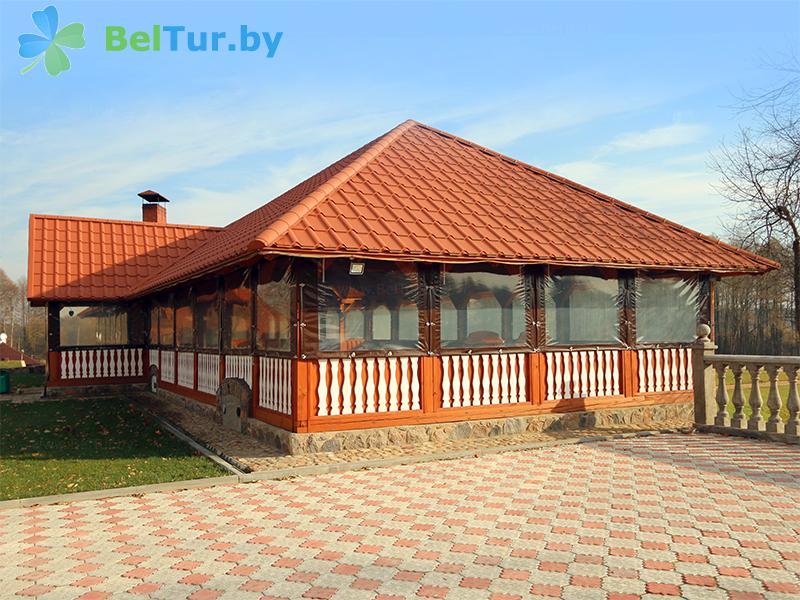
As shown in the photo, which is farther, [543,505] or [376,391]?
[376,391]

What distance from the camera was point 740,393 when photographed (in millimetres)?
10055

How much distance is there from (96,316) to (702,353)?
51.5 feet

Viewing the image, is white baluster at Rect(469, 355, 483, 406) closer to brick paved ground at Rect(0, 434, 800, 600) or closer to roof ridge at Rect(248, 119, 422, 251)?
brick paved ground at Rect(0, 434, 800, 600)

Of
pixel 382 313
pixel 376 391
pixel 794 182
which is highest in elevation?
pixel 794 182

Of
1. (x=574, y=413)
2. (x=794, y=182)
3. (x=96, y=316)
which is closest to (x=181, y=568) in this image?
(x=574, y=413)

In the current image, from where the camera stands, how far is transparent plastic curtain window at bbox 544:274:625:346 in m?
11.0

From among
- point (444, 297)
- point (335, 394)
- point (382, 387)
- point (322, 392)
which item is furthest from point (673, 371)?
point (322, 392)

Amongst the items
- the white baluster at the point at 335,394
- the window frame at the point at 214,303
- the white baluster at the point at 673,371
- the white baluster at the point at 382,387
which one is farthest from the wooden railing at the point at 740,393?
the window frame at the point at 214,303

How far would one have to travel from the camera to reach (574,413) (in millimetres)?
10969

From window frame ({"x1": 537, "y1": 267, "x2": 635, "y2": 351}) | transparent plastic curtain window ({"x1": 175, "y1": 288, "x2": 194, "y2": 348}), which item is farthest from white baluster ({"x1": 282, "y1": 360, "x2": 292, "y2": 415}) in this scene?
transparent plastic curtain window ({"x1": 175, "y1": 288, "x2": 194, "y2": 348})

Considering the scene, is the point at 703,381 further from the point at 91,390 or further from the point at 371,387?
the point at 91,390

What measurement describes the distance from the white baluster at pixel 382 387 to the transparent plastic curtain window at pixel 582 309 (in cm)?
307

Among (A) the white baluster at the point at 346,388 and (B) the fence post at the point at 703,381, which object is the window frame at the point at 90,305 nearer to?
(A) the white baluster at the point at 346,388

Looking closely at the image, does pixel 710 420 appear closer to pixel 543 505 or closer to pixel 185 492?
pixel 543 505
